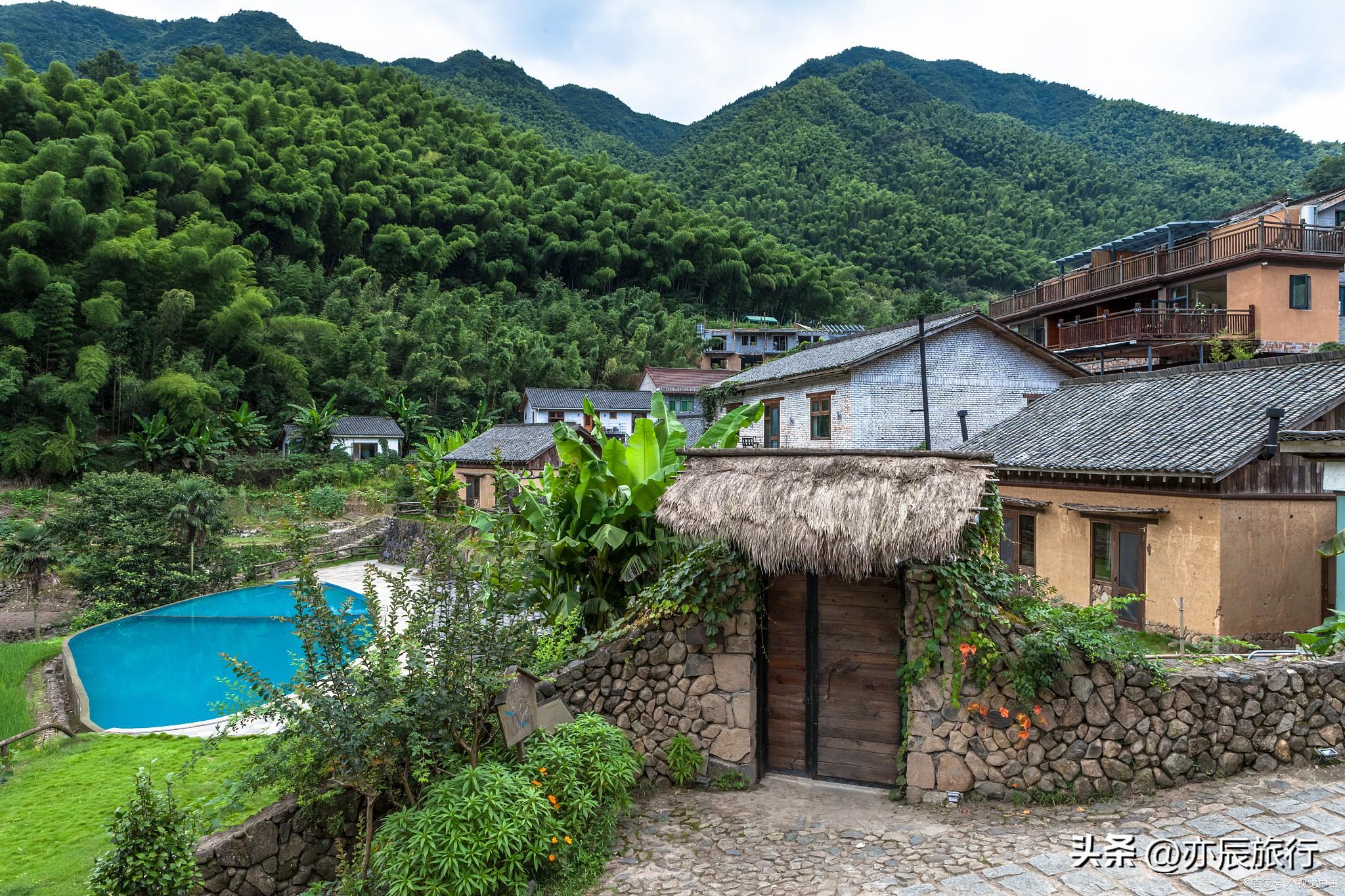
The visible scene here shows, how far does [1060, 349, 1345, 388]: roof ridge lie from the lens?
38.4ft

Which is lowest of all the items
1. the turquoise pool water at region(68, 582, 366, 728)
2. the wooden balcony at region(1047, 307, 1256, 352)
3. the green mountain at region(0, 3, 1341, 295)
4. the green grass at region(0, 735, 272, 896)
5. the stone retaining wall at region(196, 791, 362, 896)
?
the turquoise pool water at region(68, 582, 366, 728)

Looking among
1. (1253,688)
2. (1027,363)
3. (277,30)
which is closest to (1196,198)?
(1027,363)

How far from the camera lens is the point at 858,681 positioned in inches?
267

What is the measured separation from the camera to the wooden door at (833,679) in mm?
6699

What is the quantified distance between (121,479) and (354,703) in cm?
2249

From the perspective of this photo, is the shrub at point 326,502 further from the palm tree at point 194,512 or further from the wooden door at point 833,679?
the wooden door at point 833,679

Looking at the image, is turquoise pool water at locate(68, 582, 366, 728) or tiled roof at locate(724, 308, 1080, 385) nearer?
turquoise pool water at locate(68, 582, 366, 728)

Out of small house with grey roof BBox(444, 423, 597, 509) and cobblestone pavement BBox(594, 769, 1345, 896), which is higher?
small house with grey roof BBox(444, 423, 597, 509)

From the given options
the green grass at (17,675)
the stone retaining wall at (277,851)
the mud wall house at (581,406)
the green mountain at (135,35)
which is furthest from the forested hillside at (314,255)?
the green mountain at (135,35)

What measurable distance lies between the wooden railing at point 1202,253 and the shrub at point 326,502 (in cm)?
3115

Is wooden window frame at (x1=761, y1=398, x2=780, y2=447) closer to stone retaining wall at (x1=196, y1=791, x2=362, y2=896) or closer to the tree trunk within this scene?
stone retaining wall at (x1=196, y1=791, x2=362, y2=896)

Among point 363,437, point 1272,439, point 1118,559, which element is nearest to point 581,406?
point 363,437

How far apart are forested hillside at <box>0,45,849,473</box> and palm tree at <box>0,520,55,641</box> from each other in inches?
559

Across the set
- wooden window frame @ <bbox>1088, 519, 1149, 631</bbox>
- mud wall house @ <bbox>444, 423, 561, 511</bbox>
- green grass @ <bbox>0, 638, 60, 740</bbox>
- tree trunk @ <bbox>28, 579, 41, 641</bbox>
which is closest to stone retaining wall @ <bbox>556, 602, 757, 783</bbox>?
wooden window frame @ <bbox>1088, 519, 1149, 631</bbox>
